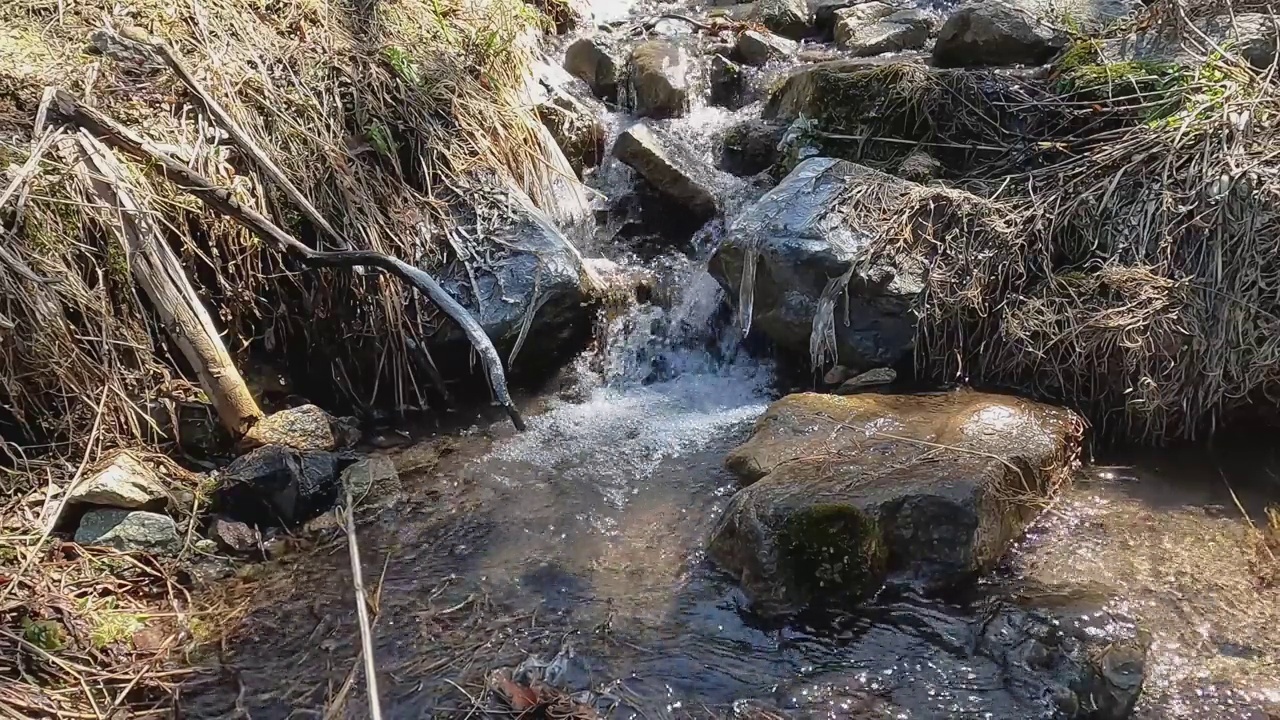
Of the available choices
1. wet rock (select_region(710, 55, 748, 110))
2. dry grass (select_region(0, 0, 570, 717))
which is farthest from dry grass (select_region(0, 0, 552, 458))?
wet rock (select_region(710, 55, 748, 110))

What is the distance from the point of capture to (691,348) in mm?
5273

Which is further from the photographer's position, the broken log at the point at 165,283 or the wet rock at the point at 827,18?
the wet rock at the point at 827,18

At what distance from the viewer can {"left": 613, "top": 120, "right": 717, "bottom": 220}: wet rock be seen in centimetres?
575

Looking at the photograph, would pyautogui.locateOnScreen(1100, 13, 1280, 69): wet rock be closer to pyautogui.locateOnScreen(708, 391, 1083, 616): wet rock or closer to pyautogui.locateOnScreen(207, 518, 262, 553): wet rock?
pyautogui.locateOnScreen(708, 391, 1083, 616): wet rock

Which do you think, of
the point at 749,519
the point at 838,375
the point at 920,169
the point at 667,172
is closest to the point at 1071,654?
the point at 749,519

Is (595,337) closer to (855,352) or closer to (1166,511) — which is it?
(855,352)

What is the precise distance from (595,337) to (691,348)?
562 mm

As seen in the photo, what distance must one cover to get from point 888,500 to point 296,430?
2.68m

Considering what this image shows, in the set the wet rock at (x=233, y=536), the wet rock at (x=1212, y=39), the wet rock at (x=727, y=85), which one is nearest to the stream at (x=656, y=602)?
the wet rock at (x=233, y=536)

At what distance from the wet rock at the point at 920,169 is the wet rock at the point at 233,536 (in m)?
3.76

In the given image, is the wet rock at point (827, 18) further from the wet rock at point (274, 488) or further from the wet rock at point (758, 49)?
the wet rock at point (274, 488)

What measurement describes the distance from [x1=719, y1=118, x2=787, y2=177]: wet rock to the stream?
7.25ft

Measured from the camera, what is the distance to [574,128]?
6.29 m

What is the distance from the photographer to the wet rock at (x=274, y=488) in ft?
12.7
